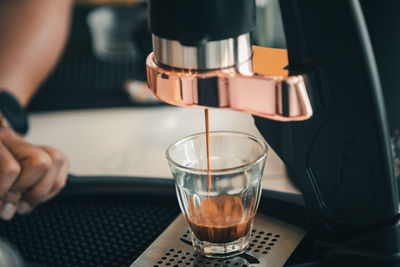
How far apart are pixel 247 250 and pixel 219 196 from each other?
5 centimetres

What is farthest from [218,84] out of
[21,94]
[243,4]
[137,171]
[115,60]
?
[115,60]

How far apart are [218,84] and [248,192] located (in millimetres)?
139

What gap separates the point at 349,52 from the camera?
1.29ft

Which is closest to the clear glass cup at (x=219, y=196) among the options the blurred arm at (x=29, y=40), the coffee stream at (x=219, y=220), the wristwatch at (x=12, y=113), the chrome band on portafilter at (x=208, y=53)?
the coffee stream at (x=219, y=220)

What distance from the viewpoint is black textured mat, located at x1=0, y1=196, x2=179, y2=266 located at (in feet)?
1.61

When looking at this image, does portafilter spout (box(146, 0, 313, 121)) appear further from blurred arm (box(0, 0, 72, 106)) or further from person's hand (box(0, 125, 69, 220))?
blurred arm (box(0, 0, 72, 106))

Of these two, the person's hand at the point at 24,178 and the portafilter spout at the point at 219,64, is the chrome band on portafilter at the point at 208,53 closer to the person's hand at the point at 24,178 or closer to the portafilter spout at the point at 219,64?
the portafilter spout at the point at 219,64

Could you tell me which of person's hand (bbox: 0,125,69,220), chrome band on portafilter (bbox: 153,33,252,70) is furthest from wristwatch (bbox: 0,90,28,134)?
chrome band on portafilter (bbox: 153,33,252,70)

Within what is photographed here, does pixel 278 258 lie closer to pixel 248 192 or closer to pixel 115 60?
pixel 248 192

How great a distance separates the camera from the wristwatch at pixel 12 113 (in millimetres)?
720

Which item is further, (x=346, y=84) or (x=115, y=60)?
(x=115, y=60)

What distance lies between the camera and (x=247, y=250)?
469mm

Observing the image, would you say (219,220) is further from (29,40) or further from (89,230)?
(29,40)

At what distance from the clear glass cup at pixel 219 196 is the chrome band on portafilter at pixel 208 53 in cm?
10
